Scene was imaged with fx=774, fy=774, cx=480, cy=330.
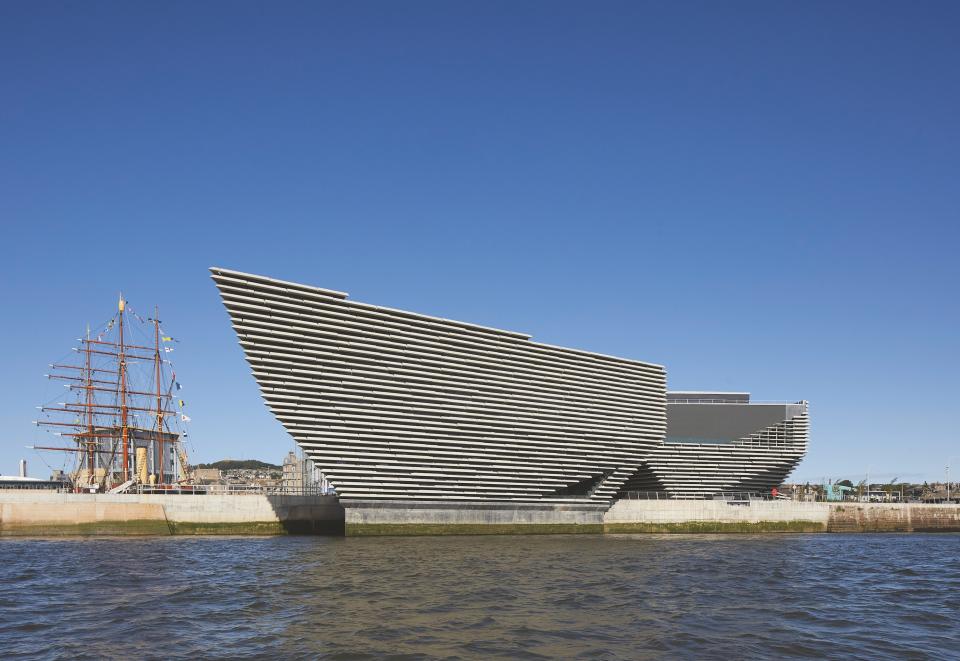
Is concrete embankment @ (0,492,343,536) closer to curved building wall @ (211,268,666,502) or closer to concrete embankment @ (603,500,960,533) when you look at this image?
curved building wall @ (211,268,666,502)

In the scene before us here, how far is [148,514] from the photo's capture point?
5369 cm

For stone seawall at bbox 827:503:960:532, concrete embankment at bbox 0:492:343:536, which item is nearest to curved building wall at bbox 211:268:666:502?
concrete embankment at bbox 0:492:343:536

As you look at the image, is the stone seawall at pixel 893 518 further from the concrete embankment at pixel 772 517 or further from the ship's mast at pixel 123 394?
the ship's mast at pixel 123 394

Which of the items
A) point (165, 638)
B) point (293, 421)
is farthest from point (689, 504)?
point (165, 638)

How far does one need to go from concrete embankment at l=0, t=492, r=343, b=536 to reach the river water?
1049 centimetres

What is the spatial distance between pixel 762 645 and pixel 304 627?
11.2 m

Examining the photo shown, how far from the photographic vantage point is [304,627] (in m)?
19.5

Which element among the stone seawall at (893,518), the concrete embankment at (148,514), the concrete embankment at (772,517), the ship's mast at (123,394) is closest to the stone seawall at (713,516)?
the concrete embankment at (772,517)

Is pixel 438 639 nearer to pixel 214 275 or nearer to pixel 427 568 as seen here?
pixel 427 568

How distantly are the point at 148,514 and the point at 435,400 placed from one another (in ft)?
70.5

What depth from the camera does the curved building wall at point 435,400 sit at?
46.9 metres

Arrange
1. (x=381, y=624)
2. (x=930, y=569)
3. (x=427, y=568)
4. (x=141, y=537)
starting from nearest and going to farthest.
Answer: (x=381, y=624) < (x=427, y=568) < (x=930, y=569) < (x=141, y=537)

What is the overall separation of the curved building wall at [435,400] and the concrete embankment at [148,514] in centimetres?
994


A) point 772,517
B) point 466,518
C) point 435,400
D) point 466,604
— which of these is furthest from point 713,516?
point 466,604
